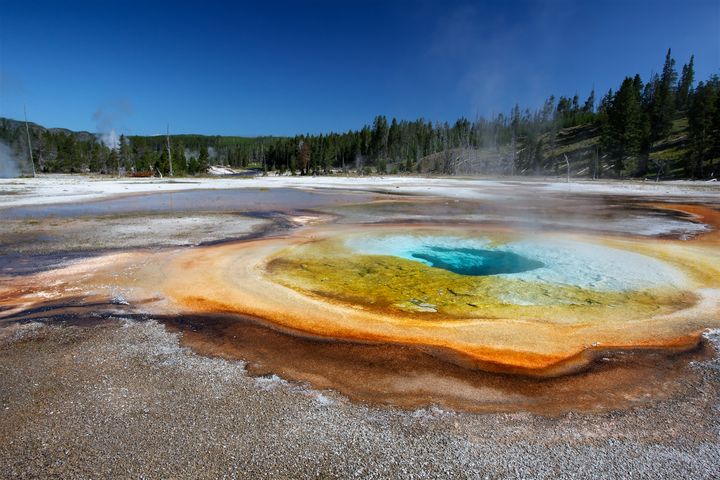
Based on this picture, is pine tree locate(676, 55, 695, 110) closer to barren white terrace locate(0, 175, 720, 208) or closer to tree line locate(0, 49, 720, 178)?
tree line locate(0, 49, 720, 178)

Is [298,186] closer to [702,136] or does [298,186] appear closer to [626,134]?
[626,134]

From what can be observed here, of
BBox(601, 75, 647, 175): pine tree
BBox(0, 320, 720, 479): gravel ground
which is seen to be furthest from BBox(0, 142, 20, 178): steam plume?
BBox(601, 75, 647, 175): pine tree

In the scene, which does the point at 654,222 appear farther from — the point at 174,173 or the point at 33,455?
the point at 174,173

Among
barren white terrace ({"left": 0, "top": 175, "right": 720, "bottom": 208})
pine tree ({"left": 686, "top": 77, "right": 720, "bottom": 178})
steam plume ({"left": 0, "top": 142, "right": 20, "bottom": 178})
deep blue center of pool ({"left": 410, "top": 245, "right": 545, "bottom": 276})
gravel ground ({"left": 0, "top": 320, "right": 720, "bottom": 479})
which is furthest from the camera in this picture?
steam plume ({"left": 0, "top": 142, "right": 20, "bottom": 178})

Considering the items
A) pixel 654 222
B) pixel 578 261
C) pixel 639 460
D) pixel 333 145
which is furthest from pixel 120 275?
pixel 333 145

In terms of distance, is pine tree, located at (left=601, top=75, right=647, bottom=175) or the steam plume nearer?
pine tree, located at (left=601, top=75, right=647, bottom=175)

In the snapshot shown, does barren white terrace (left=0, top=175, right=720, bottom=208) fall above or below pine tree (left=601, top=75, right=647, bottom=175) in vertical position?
below

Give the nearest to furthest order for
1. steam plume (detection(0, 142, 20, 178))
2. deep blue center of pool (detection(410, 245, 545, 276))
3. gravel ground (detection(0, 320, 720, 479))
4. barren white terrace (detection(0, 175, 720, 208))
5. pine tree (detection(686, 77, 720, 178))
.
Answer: gravel ground (detection(0, 320, 720, 479)) < deep blue center of pool (detection(410, 245, 545, 276)) < barren white terrace (detection(0, 175, 720, 208)) < pine tree (detection(686, 77, 720, 178)) < steam plume (detection(0, 142, 20, 178))
